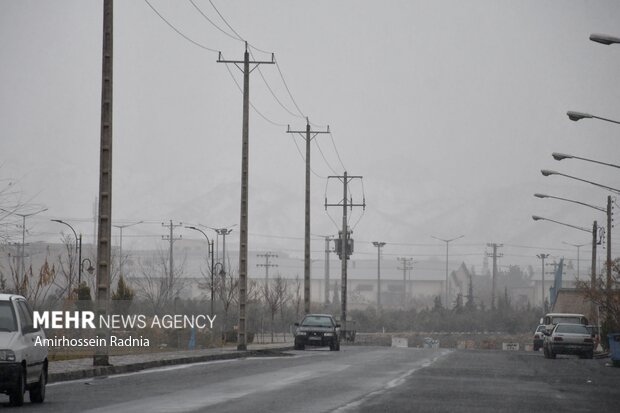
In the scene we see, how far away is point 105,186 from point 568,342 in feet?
92.1

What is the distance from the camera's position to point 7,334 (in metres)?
20.5

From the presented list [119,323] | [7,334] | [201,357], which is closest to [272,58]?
[119,323]

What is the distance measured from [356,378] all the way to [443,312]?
405 ft

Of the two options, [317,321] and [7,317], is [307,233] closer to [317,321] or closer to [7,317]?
[317,321]

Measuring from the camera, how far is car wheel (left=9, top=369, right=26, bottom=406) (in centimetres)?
2027

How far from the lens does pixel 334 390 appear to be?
25.3 metres

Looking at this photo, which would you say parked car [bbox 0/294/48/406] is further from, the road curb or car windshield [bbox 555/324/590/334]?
car windshield [bbox 555/324/590/334]

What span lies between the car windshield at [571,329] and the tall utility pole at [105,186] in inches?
1086

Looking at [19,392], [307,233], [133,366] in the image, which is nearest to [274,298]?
[307,233]

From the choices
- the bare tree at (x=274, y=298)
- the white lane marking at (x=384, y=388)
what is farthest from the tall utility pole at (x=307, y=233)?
the white lane marking at (x=384, y=388)

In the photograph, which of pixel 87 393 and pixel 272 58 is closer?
pixel 87 393

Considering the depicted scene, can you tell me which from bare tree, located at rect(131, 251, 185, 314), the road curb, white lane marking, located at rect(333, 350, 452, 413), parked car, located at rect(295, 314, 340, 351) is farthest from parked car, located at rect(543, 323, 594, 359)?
bare tree, located at rect(131, 251, 185, 314)

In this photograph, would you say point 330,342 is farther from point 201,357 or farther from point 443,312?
point 443,312

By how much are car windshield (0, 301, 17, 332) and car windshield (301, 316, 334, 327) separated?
138ft
